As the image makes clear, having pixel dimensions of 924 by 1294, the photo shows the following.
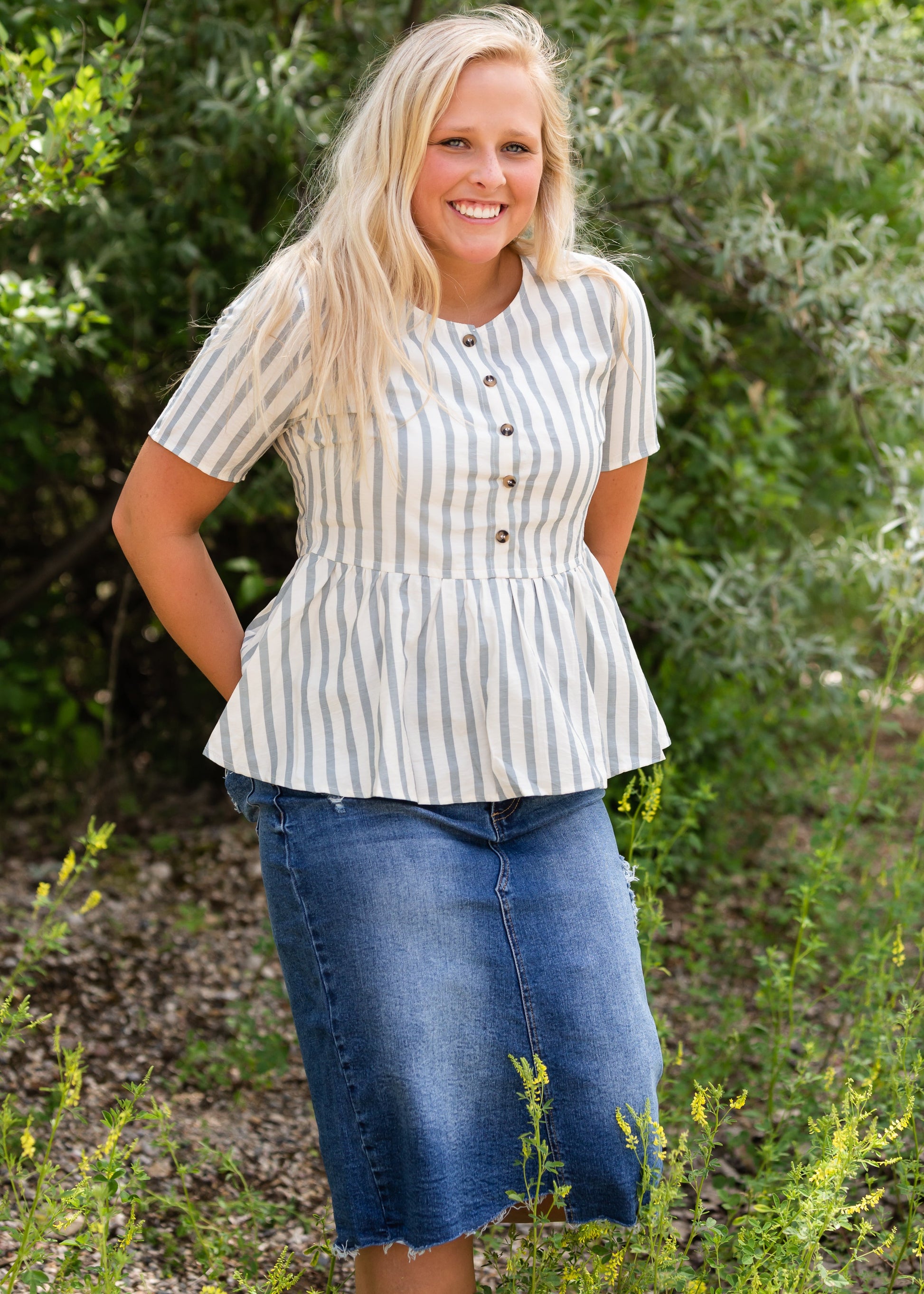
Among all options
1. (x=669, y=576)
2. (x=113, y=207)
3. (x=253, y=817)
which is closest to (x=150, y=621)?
(x=113, y=207)

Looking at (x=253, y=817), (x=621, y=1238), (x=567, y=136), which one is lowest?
(x=621, y=1238)

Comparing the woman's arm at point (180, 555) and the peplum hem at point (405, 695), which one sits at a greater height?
the woman's arm at point (180, 555)

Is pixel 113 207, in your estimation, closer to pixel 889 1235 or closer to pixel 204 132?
pixel 204 132

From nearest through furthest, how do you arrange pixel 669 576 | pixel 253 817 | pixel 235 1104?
pixel 253 817 → pixel 235 1104 → pixel 669 576

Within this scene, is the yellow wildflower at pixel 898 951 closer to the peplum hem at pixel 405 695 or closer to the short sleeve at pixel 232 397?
the peplum hem at pixel 405 695

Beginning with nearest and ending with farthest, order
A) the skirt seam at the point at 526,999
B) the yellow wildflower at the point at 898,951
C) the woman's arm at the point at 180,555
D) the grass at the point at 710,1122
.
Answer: the grass at the point at 710,1122, the skirt seam at the point at 526,999, the woman's arm at the point at 180,555, the yellow wildflower at the point at 898,951

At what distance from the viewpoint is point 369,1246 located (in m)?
1.78

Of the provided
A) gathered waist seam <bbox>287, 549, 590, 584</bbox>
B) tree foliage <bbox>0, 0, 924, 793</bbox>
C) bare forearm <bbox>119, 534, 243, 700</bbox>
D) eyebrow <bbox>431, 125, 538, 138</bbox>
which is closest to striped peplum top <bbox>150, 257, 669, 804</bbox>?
gathered waist seam <bbox>287, 549, 590, 584</bbox>

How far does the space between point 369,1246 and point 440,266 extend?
1.40 metres

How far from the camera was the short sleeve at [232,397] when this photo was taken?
6.04ft

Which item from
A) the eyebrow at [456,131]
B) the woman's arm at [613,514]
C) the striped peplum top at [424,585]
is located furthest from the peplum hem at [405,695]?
the eyebrow at [456,131]

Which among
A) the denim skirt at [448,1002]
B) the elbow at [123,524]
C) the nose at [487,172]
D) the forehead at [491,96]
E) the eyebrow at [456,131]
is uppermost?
the forehead at [491,96]

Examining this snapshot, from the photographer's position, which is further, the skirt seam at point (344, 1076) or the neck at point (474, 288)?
the neck at point (474, 288)

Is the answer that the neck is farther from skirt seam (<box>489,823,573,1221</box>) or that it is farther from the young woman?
skirt seam (<box>489,823,573,1221</box>)
